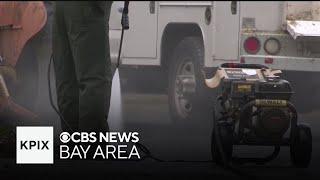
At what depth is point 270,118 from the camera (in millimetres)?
5051

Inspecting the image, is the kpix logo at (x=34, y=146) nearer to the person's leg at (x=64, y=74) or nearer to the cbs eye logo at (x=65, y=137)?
the cbs eye logo at (x=65, y=137)

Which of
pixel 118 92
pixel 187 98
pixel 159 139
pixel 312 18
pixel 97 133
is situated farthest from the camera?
pixel 187 98

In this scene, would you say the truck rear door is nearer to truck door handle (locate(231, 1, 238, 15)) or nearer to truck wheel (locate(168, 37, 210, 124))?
A: truck door handle (locate(231, 1, 238, 15))

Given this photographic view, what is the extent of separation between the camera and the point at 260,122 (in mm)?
5074

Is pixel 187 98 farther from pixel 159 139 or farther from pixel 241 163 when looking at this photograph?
pixel 241 163

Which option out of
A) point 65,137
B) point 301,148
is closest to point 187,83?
point 301,148

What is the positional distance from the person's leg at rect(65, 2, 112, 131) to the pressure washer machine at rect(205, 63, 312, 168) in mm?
693

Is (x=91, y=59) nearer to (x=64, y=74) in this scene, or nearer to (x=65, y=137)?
(x=64, y=74)

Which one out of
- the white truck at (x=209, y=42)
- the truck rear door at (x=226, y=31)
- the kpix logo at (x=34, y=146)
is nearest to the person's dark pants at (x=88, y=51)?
the kpix logo at (x=34, y=146)

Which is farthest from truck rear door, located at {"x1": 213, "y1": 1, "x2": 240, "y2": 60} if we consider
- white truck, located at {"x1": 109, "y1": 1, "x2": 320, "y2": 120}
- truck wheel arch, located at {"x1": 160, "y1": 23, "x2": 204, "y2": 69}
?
truck wheel arch, located at {"x1": 160, "y1": 23, "x2": 204, "y2": 69}

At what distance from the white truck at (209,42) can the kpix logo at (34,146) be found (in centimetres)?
370

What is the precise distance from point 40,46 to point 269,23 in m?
2.03

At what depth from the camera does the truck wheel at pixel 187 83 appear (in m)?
8.80

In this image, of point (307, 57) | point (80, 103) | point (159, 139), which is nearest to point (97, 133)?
point (80, 103)
